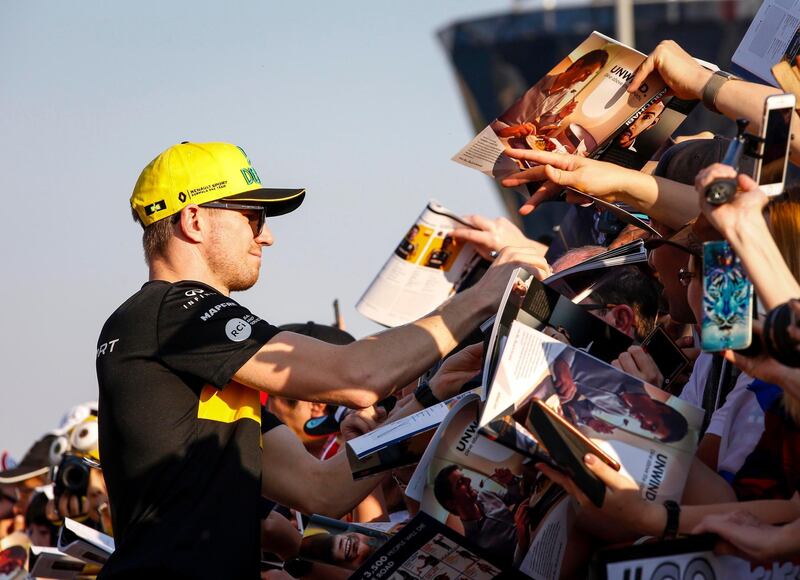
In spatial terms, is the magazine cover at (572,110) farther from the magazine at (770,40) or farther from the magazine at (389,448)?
the magazine at (389,448)

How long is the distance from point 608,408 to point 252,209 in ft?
6.39

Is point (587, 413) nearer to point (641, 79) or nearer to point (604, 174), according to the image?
point (604, 174)

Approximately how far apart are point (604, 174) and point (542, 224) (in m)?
40.3

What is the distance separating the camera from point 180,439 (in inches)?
161

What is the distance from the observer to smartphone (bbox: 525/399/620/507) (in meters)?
3.00

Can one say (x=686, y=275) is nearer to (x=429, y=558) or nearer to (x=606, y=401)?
(x=606, y=401)

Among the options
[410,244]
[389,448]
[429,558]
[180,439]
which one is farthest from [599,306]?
[180,439]

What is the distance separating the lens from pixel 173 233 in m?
4.55

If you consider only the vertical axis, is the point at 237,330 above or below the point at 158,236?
below

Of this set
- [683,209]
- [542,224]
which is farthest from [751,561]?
[542,224]

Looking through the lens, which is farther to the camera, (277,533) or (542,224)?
(542,224)

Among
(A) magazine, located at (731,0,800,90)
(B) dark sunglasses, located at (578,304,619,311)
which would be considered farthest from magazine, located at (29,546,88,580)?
(A) magazine, located at (731,0,800,90)

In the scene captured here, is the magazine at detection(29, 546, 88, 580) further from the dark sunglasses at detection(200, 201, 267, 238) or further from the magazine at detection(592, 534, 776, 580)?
the magazine at detection(592, 534, 776, 580)

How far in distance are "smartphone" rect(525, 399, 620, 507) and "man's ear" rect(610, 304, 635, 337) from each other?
123cm
